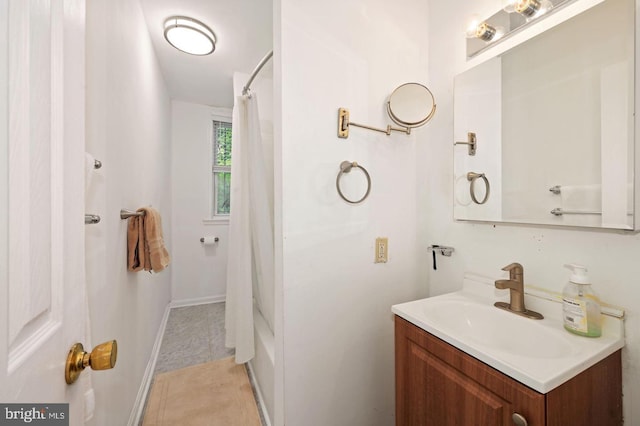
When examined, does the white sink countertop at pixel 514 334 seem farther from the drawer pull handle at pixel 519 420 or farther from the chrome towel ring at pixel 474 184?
the chrome towel ring at pixel 474 184

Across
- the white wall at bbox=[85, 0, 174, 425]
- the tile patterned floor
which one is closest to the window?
the tile patterned floor

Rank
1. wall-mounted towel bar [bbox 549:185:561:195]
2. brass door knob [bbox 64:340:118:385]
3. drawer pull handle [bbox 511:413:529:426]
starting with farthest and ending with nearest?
wall-mounted towel bar [bbox 549:185:561:195]
drawer pull handle [bbox 511:413:529:426]
brass door knob [bbox 64:340:118:385]

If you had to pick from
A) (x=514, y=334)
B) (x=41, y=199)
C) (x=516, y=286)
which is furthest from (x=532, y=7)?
(x=41, y=199)

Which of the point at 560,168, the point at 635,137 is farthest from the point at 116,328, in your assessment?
the point at 635,137

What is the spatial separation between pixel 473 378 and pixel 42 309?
38.7 inches

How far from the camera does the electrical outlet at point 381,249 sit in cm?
130

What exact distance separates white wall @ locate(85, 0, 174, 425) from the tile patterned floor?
10.0 inches

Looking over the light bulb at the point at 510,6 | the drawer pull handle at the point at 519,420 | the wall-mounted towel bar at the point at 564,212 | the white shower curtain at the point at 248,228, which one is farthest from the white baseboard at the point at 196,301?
the light bulb at the point at 510,6

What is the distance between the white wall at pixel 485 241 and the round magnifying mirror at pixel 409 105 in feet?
0.48

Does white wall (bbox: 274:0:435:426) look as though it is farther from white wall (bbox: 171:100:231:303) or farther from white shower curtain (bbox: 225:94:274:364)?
white wall (bbox: 171:100:231:303)

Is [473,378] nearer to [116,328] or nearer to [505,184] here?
[505,184]

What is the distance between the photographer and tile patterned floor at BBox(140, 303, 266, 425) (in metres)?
2.05

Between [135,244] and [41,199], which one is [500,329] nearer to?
[41,199]

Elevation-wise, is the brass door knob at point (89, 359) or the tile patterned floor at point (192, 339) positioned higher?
the brass door knob at point (89, 359)
